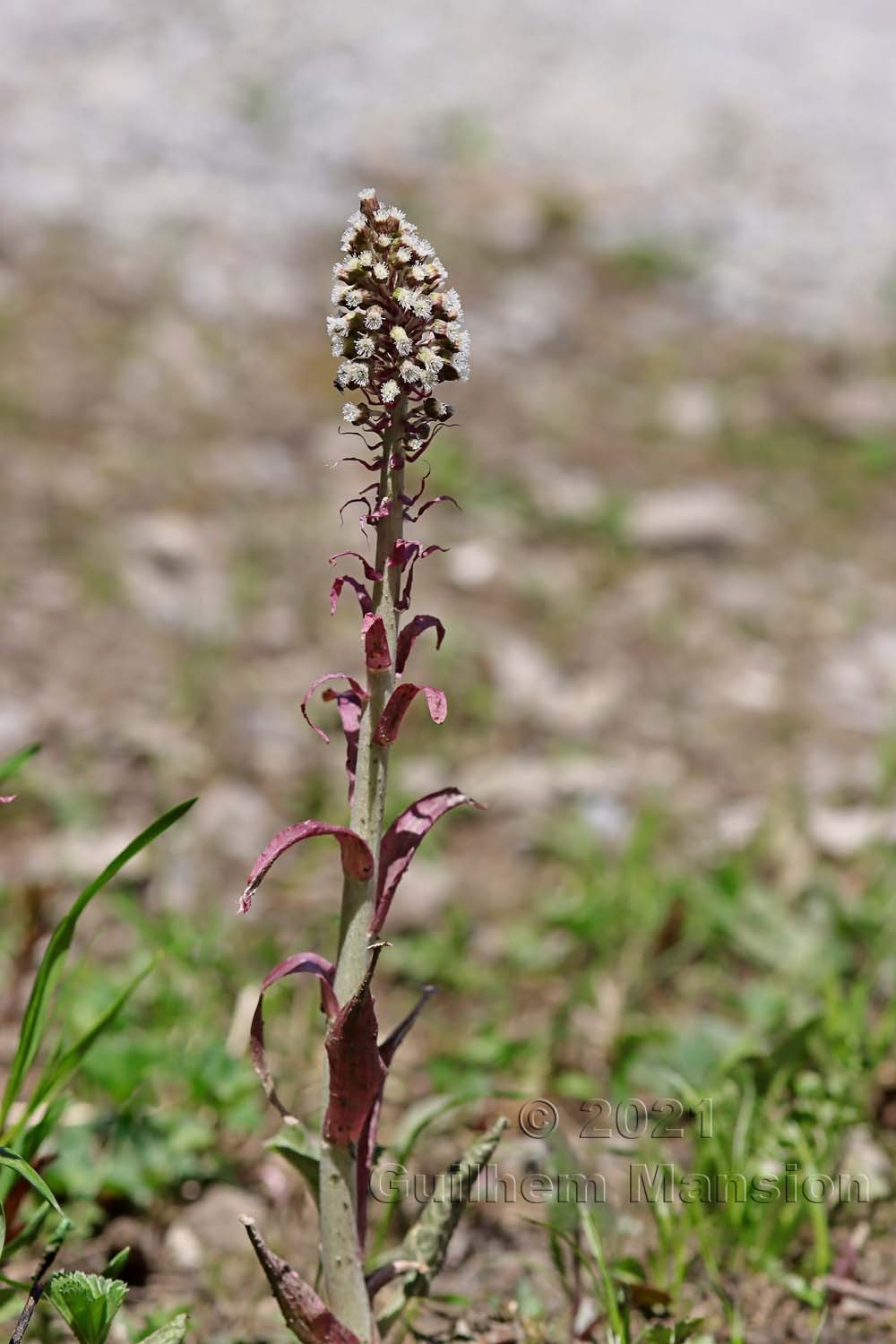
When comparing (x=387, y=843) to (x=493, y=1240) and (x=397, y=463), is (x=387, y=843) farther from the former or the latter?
(x=493, y=1240)

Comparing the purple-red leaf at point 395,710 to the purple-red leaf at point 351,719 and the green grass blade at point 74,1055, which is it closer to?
the purple-red leaf at point 351,719

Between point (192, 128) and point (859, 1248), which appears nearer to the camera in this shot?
point (859, 1248)

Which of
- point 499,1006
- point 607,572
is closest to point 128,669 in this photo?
point 499,1006

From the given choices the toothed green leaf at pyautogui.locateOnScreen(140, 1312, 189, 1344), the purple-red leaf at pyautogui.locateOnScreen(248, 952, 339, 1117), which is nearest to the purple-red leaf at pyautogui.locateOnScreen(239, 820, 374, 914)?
the purple-red leaf at pyautogui.locateOnScreen(248, 952, 339, 1117)

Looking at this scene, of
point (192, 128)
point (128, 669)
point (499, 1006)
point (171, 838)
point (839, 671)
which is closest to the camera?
point (499, 1006)

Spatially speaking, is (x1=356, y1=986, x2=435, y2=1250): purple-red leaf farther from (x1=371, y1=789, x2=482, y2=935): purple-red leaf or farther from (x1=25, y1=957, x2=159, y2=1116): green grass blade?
Answer: (x1=25, y1=957, x2=159, y2=1116): green grass blade

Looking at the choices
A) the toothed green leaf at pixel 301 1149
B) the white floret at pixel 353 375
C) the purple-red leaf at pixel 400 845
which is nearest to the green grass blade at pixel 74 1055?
the toothed green leaf at pixel 301 1149

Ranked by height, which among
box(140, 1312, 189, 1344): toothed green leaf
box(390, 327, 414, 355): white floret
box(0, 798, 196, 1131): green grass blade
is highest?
box(390, 327, 414, 355): white floret

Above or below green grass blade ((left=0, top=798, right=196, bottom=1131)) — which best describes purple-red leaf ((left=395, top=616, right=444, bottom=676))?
above
